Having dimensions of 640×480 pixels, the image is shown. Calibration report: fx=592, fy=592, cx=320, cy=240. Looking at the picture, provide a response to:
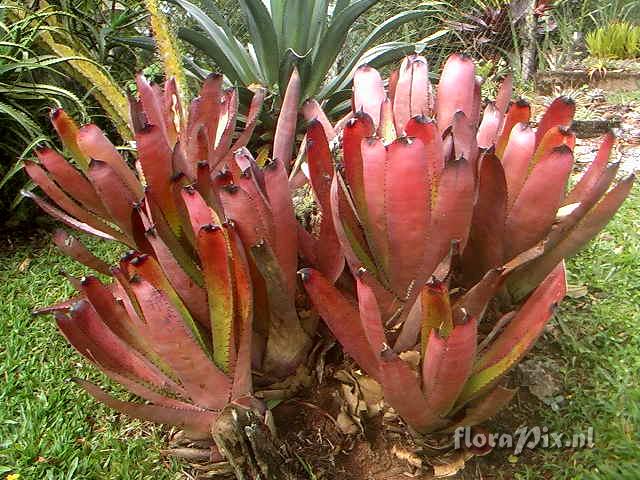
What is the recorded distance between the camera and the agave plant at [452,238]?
113 cm

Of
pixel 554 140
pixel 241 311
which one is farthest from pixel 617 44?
pixel 241 311

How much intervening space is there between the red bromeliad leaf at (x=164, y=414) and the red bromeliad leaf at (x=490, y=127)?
2.99 feet

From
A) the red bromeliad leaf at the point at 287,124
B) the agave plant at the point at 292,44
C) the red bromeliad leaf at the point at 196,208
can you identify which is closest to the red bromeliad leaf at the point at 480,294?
the red bromeliad leaf at the point at 196,208

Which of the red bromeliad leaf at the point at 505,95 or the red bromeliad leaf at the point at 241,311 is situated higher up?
the red bromeliad leaf at the point at 505,95

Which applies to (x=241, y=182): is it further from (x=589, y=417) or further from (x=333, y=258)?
(x=589, y=417)

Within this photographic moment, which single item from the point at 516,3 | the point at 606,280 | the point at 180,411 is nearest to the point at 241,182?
the point at 180,411

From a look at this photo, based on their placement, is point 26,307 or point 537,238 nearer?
point 537,238

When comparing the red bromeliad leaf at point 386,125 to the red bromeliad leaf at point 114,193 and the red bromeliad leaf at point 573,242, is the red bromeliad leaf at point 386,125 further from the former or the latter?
the red bromeliad leaf at point 114,193

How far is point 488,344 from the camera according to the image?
4.20 feet

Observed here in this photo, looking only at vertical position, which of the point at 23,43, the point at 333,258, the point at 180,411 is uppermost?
the point at 23,43

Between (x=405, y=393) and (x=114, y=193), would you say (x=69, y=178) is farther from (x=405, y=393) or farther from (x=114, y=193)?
(x=405, y=393)

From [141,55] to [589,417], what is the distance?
12.0ft

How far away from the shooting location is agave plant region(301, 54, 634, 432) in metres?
1.13

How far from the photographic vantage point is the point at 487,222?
130 centimetres
